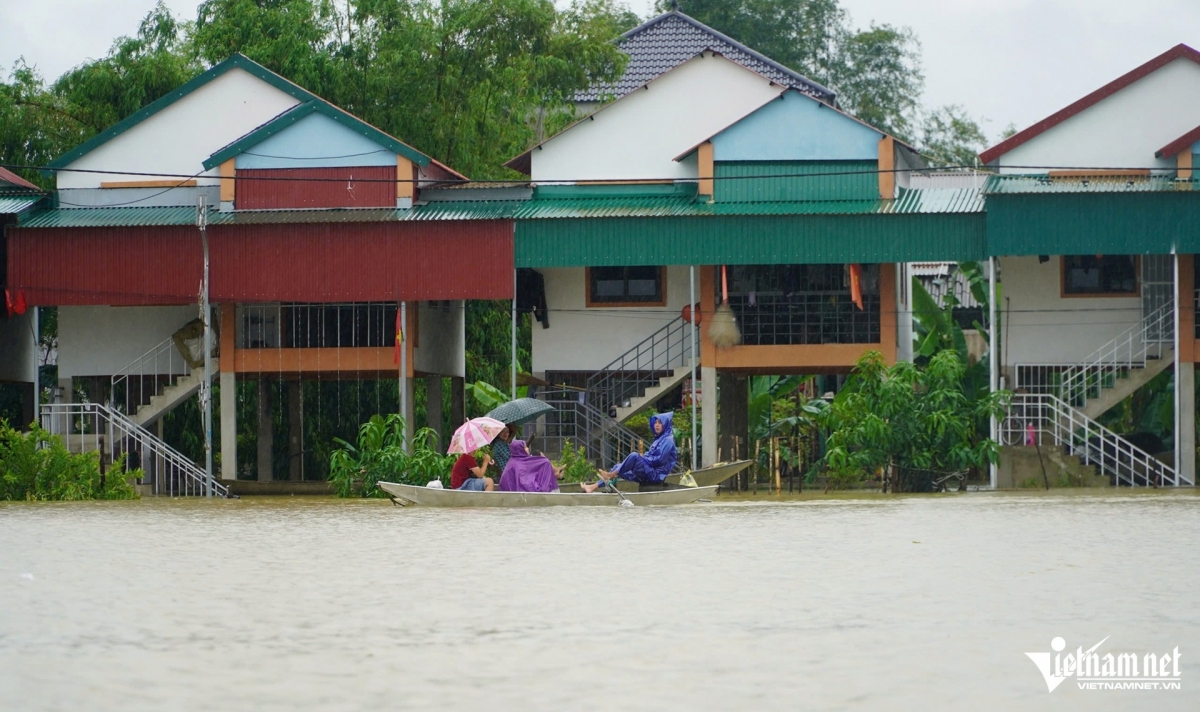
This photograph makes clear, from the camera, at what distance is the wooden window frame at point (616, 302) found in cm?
3350

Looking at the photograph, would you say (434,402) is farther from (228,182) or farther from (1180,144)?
(1180,144)

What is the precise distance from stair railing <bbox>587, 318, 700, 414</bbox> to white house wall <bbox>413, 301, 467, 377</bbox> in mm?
3270

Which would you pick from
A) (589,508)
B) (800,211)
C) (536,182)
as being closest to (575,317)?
(536,182)

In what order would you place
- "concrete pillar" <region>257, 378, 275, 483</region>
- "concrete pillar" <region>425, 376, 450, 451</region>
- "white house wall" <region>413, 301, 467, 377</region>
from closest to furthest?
"white house wall" <region>413, 301, 467, 377</region> < "concrete pillar" <region>425, 376, 450, 451</region> < "concrete pillar" <region>257, 378, 275, 483</region>

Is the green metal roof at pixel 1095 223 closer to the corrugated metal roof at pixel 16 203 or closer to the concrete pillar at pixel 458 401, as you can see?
the concrete pillar at pixel 458 401

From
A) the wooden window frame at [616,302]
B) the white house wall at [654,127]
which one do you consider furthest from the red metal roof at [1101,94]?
the wooden window frame at [616,302]

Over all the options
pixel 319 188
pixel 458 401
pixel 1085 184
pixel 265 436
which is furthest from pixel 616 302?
pixel 1085 184

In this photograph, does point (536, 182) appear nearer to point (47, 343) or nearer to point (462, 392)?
point (462, 392)

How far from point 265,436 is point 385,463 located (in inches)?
353

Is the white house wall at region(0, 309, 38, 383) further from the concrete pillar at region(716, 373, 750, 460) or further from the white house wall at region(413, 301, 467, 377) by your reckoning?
the concrete pillar at region(716, 373, 750, 460)

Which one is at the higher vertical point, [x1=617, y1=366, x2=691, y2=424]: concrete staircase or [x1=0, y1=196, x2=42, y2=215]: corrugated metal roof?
[x1=0, y1=196, x2=42, y2=215]: corrugated metal roof

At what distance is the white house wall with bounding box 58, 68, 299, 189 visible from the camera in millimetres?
33969

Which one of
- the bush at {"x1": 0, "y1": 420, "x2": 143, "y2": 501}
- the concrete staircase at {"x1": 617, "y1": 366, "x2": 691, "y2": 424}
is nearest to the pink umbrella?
the bush at {"x1": 0, "y1": 420, "x2": 143, "y2": 501}

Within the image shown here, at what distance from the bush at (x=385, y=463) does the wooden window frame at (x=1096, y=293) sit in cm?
1197
